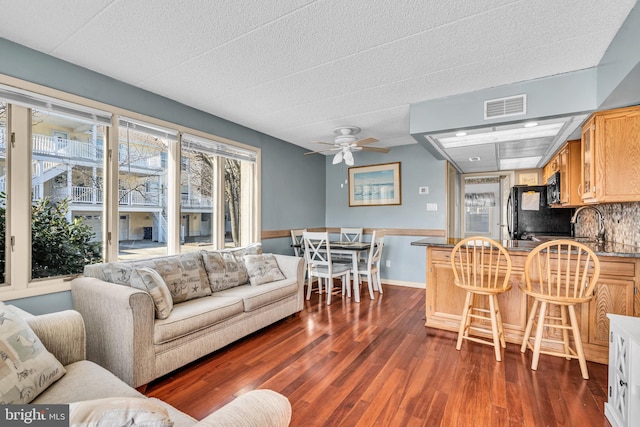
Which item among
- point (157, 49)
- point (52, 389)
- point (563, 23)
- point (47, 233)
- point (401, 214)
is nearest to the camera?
point (52, 389)

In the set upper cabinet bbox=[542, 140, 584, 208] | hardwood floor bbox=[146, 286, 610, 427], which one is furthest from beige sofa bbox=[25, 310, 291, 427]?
upper cabinet bbox=[542, 140, 584, 208]

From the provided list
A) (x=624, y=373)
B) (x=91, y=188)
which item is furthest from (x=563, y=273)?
(x=91, y=188)

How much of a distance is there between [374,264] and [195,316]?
2.90 meters

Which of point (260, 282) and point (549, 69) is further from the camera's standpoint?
point (260, 282)

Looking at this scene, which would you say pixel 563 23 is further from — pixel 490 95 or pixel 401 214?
pixel 401 214

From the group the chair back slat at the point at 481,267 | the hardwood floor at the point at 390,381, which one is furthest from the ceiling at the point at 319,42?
the hardwood floor at the point at 390,381

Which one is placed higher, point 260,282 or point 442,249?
point 442,249

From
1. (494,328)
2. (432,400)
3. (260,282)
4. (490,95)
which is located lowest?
(432,400)

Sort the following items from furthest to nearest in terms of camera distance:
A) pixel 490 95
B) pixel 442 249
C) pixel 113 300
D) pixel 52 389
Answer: pixel 442 249 < pixel 490 95 < pixel 113 300 < pixel 52 389

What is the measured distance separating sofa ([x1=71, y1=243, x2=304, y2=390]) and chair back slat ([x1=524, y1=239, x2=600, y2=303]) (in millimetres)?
2296

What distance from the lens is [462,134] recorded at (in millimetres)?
3225

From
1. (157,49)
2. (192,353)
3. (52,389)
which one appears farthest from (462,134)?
(52,389)

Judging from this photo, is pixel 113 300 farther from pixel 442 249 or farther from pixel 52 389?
pixel 442 249

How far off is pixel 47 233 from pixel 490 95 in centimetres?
400
